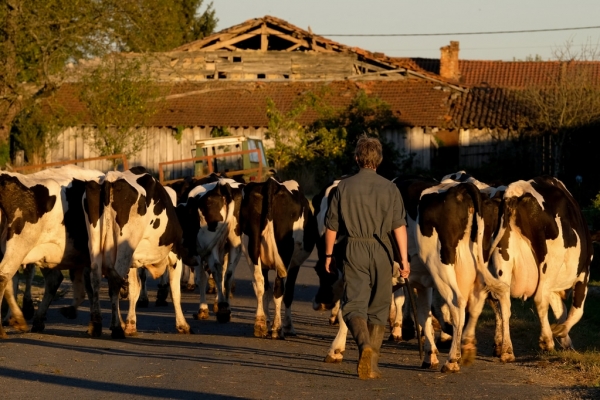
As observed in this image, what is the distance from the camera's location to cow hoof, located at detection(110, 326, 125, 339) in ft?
44.2

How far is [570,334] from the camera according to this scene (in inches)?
559

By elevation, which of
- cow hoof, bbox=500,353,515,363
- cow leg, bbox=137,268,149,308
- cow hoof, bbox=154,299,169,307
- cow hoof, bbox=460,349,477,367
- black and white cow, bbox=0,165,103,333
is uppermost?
black and white cow, bbox=0,165,103,333

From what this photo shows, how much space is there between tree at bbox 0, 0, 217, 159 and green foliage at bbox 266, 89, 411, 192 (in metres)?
6.87

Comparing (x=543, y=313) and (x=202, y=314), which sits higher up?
(x=543, y=313)

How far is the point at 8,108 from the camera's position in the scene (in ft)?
143

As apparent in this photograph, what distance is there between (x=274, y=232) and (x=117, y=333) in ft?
8.19

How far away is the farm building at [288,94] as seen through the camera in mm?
48938

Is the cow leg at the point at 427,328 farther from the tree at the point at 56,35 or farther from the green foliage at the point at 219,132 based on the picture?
the green foliage at the point at 219,132

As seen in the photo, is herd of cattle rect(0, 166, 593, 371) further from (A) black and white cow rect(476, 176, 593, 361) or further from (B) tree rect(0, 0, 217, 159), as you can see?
(B) tree rect(0, 0, 217, 159)

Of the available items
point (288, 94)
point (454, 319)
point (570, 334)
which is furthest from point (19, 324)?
point (288, 94)

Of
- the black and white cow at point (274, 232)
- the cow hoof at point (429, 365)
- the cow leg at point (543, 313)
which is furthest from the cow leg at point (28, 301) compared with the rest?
the cow leg at point (543, 313)

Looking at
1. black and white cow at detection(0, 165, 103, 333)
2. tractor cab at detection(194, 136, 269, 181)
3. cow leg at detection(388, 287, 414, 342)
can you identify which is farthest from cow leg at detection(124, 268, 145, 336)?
tractor cab at detection(194, 136, 269, 181)

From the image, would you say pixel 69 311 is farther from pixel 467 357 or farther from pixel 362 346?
pixel 362 346

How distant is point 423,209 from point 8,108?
3467 cm
